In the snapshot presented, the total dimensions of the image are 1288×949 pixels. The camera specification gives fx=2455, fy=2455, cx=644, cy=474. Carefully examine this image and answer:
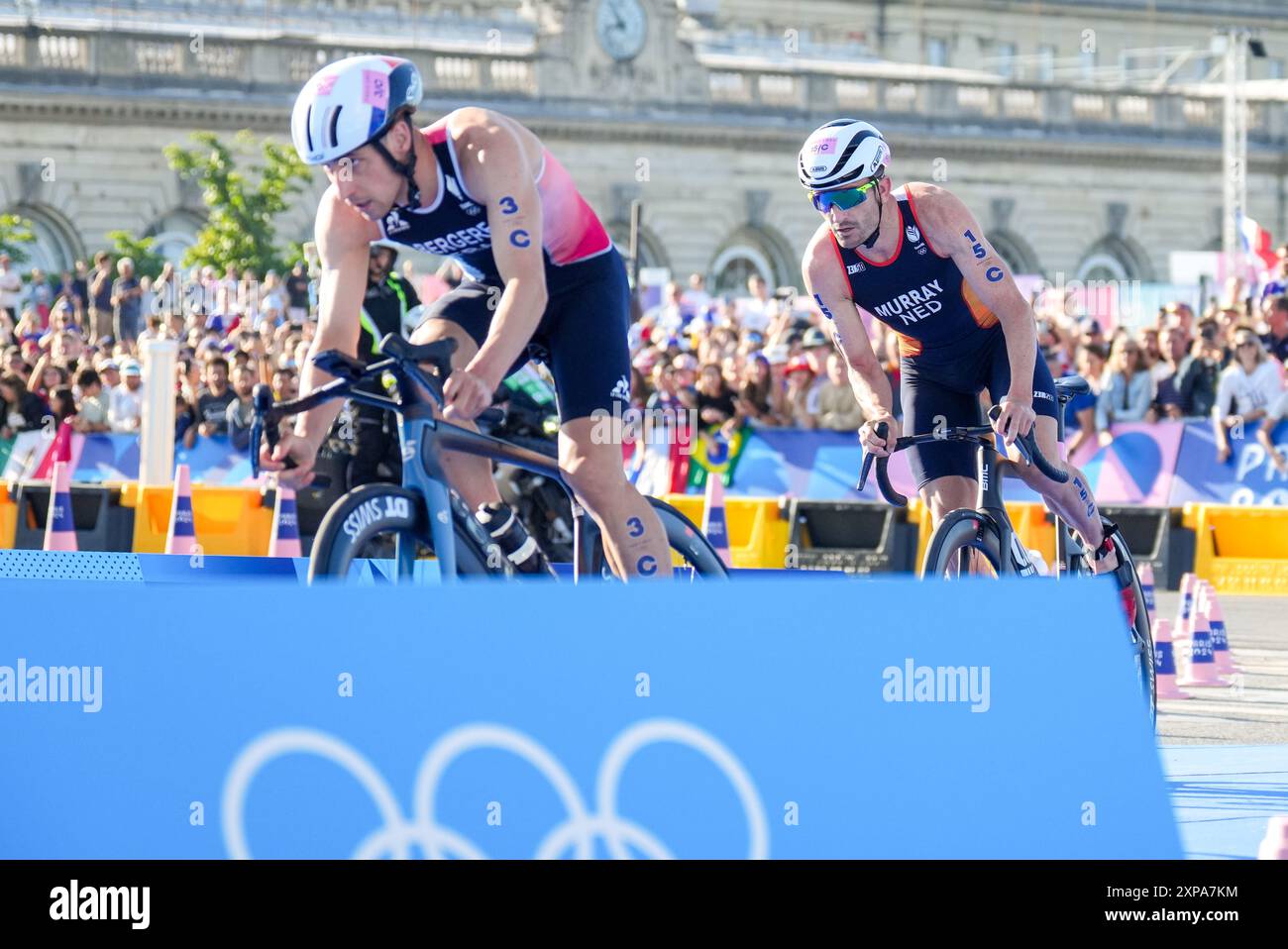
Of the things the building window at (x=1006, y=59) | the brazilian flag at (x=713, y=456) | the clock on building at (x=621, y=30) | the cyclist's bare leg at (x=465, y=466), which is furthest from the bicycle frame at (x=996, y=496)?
the building window at (x=1006, y=59)

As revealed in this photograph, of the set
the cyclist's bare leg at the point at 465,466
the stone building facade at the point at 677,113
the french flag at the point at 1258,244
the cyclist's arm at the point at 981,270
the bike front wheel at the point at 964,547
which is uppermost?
the stone building facade at the point at 677,113

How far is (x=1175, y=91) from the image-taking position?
220 ft

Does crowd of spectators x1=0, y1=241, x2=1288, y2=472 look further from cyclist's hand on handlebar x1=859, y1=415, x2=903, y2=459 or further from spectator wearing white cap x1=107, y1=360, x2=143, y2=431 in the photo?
cyclist's hand on handlebar x1=859, y1=415, x2=903, y2=459

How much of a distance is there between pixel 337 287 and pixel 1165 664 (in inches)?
213

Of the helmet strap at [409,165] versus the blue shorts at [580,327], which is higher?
the helmet strap at [409,165]

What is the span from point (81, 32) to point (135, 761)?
4671 cm

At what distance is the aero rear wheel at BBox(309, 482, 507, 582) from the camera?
6898mm

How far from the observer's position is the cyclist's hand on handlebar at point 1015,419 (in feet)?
27.8

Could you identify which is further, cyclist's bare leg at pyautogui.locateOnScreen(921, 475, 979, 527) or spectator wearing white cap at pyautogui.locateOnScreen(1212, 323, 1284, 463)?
spectator wearing white cap at pyautogui.locateOnScreen(1212, 323, 1284, 463)

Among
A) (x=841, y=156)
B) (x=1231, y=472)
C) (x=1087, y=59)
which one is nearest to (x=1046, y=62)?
(x=1087, y=59)

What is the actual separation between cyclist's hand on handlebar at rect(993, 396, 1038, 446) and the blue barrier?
3307 mm

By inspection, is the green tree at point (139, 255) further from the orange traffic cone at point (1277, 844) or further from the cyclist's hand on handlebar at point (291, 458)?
the orange traffic cone at point (1277, 844)

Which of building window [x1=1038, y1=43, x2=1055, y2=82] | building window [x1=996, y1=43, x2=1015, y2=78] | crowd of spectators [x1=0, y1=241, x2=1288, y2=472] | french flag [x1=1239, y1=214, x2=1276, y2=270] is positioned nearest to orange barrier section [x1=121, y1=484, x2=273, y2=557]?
crowd of spectators [x1=0, y1=241, x2=1288, y2=472]

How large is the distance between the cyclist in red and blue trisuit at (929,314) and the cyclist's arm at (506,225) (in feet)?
4.41
